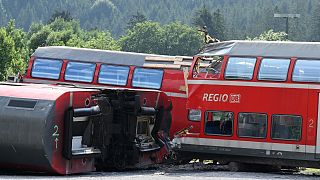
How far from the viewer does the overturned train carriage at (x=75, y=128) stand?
67.4 ft

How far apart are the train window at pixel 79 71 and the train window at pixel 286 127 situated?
9218 mm

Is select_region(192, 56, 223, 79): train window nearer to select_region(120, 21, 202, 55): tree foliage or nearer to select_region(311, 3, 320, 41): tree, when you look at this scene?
select_region(120, 21, 202, 55): tree foliage

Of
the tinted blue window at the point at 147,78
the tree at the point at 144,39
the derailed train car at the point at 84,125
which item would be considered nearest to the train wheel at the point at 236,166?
the derailed train car at the point at 84,125

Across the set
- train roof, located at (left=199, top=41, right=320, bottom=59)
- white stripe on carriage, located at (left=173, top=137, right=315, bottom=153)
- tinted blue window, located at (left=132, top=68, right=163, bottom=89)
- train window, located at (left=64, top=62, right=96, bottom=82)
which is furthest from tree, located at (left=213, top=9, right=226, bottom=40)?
white stripe on carriage, located at (left=173, top=137, right=315, bottom=153)

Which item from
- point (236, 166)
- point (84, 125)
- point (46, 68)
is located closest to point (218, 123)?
point (236, 166)

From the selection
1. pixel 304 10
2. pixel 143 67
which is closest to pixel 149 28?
pixel 304 10

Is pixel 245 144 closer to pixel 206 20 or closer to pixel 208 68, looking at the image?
pixel 208 68

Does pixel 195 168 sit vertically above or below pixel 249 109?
below

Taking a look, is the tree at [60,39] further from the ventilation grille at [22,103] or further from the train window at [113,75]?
the ventilation grille at [22,103]

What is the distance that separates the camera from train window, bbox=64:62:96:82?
3144 centimetres

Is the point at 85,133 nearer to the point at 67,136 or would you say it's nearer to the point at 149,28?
the point at 67,136

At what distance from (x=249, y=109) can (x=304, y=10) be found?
169 metres

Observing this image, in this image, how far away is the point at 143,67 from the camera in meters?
30.3

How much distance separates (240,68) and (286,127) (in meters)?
2.11
